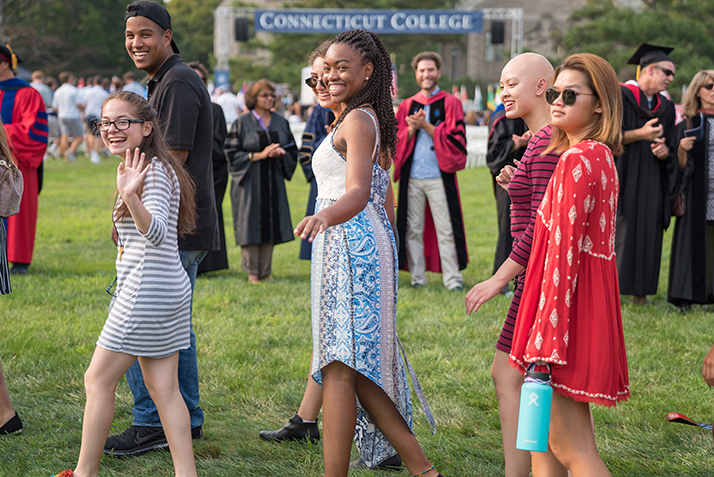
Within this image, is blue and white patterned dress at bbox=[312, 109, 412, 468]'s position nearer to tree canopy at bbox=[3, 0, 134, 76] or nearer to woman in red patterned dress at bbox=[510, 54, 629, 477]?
woman in red patterned dress at bbox=[510, 54, 629, 477]

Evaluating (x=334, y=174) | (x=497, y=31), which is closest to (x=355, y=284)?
(x=334, y=174)

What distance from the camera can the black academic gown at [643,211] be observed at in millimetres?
6926

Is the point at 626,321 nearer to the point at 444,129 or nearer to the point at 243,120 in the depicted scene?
the point at 444,129

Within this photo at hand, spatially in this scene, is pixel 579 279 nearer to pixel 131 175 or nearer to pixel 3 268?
pixel 131 175

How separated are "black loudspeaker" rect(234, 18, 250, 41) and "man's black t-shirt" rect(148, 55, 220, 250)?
105 feet

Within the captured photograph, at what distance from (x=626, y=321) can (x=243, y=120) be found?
447 centimetres

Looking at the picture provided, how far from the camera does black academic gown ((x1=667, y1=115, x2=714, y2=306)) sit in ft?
22.3

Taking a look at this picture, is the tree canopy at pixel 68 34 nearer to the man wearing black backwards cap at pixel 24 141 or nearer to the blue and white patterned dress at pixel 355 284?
the man wearing black backwards cap at pixel 24 141

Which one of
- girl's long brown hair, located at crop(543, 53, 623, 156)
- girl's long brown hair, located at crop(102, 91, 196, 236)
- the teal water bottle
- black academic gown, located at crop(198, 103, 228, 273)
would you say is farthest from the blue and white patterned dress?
black academic gown, located at crop(198, 103, 228, 273)

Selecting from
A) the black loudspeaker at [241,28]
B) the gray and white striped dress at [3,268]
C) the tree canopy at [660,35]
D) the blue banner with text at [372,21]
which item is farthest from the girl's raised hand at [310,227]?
the black loudspeaker at [241,28]

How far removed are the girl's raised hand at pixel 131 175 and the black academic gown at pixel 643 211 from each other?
17.2 feet

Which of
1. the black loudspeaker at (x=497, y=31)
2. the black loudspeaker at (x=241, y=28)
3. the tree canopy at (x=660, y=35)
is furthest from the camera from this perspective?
the black loudspeaker at (x=241, y=28)

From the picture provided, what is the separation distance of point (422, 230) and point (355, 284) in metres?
4.93

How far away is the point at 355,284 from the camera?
9.76ft
